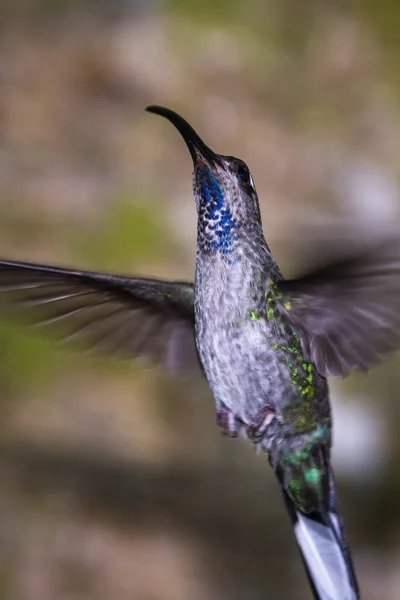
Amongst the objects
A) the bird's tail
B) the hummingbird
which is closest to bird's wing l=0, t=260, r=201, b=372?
the hummingbird

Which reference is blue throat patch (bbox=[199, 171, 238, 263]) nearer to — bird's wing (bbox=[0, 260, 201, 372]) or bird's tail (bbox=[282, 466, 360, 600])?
bird's wing (bbox=[0, 260, 201, 372])

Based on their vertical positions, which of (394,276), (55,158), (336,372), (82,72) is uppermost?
(82,72)

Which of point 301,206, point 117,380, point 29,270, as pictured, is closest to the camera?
point 29,270

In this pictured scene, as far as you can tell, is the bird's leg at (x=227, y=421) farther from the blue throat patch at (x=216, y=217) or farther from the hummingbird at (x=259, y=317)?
the blue throat patch at (x=216, y=217)

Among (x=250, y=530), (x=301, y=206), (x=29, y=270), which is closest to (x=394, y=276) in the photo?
(x=29, y=270)

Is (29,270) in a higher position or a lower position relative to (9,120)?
lower

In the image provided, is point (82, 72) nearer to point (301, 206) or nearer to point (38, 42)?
point (38, 42)
